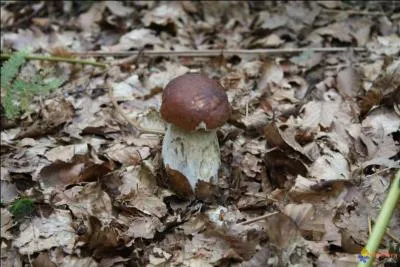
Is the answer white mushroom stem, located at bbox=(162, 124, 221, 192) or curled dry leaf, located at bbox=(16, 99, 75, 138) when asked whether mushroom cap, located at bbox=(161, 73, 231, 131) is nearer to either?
white mushroom stem, located at bbox=(162, 124, 221, 192)

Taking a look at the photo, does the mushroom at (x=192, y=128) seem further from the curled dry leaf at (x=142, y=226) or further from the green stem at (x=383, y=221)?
the green stem at (x=383, y=221)

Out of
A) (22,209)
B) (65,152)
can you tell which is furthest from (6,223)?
(65,152)

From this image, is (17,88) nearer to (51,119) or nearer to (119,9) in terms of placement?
(51,119)

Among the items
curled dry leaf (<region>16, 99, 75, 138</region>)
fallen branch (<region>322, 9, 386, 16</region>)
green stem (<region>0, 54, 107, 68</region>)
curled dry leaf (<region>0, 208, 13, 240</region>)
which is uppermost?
fallen branch (<region>322, 9, 386, 16</region>)

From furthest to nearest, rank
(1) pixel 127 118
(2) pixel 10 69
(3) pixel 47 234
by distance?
(2) pixel 10 69, (1) pixel 127 118, (3) pixel 47 234

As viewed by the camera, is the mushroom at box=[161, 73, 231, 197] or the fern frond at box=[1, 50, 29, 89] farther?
the fern frond at box=[1, 50, 29, 89]

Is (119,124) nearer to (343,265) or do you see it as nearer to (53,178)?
(53,178)

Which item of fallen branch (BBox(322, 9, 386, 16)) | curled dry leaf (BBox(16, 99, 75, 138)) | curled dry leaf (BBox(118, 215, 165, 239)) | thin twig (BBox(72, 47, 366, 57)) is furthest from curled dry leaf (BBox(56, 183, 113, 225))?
fallen branch (BBox(322, 9, 386, 16))
